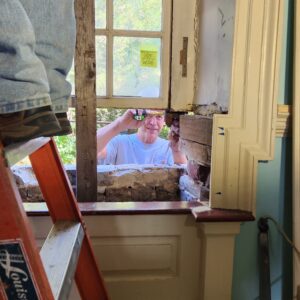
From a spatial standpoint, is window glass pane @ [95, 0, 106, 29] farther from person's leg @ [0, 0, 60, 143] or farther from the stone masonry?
person's leg @ [0, 0, 60, 143]

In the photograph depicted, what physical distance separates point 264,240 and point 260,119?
406 millimetres

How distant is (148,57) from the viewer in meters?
1.38

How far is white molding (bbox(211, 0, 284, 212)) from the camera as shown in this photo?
42.4 inches

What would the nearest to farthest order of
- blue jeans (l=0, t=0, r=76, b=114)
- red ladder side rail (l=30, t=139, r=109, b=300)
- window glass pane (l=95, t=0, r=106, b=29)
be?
blue jeans (l=0, t=0, r=76, b=114), red ladder side rail (l=30, t=139, r=109, b=300), window glass pane (l=95, t=0, r=106, b=29)

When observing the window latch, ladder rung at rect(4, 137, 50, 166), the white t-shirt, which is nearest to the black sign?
ladder rung at rect(4, 137, 50, 166)

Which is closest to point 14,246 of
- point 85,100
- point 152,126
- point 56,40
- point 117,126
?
point 56,40

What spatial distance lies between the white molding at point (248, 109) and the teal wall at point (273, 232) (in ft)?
0.17

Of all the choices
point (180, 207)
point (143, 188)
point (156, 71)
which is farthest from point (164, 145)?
point (180, 207)

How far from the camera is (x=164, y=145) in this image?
2.46m

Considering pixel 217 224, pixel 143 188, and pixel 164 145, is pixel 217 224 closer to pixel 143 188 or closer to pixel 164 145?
pixel 143 188

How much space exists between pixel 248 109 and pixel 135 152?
1.36 m

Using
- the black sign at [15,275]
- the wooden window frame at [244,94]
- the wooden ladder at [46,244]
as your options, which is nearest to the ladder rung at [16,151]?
the wooden ladder at [46,244]

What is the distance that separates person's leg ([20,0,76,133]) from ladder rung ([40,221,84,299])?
0.25 m

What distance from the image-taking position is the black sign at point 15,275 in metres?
0.49
